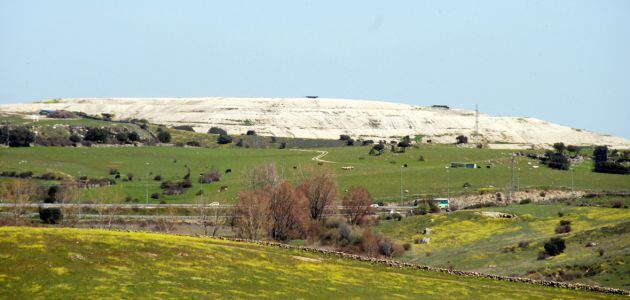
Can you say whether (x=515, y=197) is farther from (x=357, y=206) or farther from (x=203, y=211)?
(x=203, y=211)

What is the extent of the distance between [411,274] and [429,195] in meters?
70.6

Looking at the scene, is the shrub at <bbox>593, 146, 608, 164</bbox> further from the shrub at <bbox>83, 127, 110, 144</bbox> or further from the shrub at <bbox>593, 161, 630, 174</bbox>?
the shrub at <bbox>83, 127, 110, 144</bbox>

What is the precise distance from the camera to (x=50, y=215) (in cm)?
10894

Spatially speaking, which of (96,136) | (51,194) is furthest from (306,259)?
(96,136)

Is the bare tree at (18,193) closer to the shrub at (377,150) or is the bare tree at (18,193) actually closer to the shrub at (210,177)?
the shrub at (210,177)

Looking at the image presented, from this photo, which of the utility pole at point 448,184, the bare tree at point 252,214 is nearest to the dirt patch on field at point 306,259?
the bare tree at point 252,214

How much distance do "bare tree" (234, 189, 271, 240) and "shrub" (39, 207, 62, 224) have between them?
1899cm

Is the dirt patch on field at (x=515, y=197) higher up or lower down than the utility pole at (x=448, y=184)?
lower down

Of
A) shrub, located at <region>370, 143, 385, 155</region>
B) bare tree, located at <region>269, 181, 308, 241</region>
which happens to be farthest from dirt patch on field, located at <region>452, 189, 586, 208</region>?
shrub, located at <region>370, 143, 385, 155</region>

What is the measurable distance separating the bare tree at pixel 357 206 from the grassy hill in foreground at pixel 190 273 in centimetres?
4679

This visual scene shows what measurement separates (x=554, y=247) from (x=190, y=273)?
1630 inches

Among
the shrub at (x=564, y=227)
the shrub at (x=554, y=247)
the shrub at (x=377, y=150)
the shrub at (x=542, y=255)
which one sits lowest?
the shrub at (x=542, y=255)

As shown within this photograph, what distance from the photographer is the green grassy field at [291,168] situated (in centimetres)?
14841

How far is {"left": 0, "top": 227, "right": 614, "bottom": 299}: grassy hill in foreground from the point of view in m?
51.7
